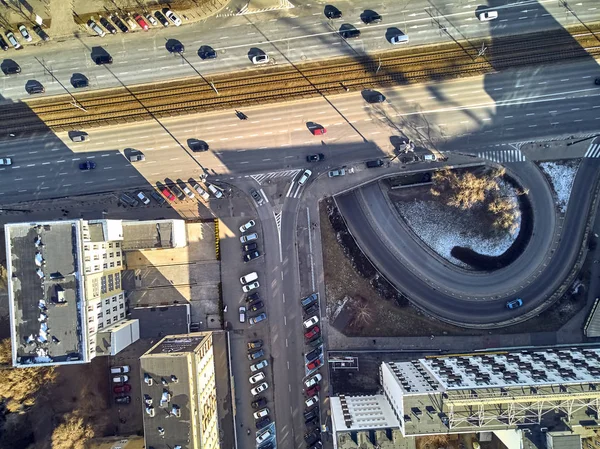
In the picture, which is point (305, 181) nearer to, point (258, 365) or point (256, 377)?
point (258, 365)

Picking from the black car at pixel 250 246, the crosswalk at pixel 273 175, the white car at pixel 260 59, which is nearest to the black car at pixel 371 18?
the white car at pixel 260 59

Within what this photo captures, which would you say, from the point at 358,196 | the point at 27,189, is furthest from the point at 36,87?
the point at 358,196

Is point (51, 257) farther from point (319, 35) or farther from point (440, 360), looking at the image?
point (440, 360)

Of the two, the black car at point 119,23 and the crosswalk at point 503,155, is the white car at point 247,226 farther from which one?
the crosswalk at point 503,155

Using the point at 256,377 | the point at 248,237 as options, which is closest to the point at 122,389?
the point at 256,377

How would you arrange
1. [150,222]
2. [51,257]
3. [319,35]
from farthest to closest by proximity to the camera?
[319,35], [150,222], [51,257]

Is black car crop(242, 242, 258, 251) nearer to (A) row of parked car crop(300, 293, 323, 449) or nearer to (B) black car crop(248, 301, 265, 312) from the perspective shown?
(B) black car crop(248, 301, 265, 312)
